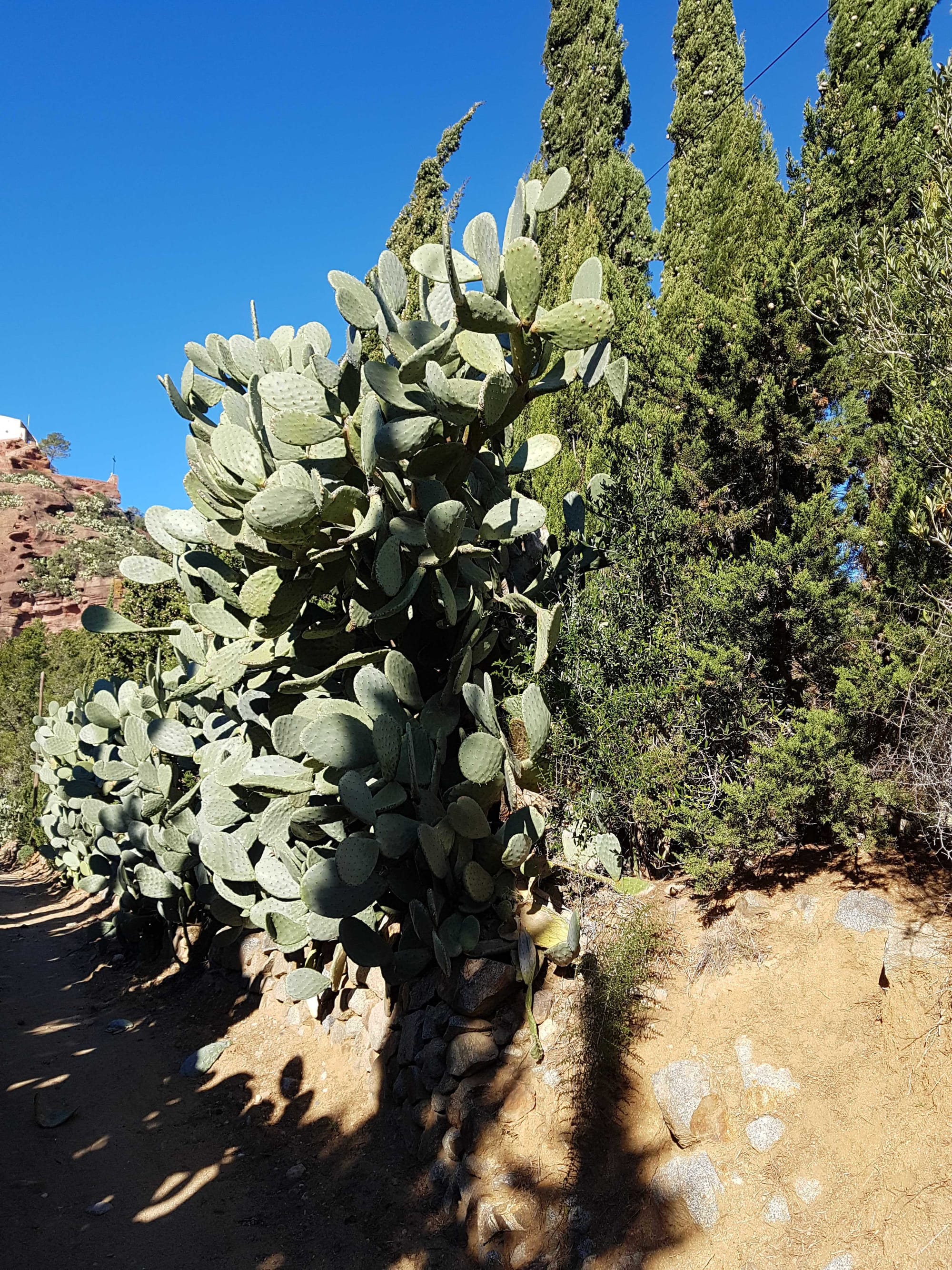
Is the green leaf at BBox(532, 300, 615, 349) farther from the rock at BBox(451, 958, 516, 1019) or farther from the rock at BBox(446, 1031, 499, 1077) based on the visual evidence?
the rock at BBox(446, 1031, 499, 1077)

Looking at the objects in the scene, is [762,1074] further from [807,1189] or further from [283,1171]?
[283,1171]

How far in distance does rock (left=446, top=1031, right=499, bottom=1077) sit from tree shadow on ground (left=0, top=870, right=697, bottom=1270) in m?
0.07

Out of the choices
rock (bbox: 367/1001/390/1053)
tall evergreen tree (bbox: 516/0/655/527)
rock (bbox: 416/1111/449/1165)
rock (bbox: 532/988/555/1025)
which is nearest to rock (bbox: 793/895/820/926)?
rock (bbox: 532/988/555/1025)

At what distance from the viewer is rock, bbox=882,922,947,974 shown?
2.51 m

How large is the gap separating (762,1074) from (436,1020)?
1.29 m

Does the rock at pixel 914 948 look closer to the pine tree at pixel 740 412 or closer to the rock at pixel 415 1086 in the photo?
the pine tree at pixel 740 412

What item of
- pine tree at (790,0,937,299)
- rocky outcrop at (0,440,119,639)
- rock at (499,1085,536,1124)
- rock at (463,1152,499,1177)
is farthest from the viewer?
rocky outcrop at (0,440,119,639)

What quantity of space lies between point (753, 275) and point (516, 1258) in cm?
409

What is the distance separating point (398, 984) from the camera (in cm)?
353

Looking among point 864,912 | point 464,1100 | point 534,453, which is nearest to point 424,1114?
point 464,1100

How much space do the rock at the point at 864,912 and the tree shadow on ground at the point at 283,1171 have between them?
3.05 feet

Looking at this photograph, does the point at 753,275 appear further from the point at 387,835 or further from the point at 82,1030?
the point at 82,1030

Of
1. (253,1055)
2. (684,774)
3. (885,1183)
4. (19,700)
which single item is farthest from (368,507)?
(19,700)

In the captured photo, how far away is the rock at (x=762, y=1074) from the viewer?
2.46 meters
